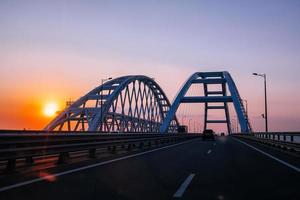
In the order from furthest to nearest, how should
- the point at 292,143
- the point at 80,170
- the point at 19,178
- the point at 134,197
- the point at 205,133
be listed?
the point at 205,133 < the point at 292,143 < the point at 80,170 < the point at 19,178 < the point at 134,197

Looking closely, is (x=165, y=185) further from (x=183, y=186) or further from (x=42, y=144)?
(x=42, y=144)

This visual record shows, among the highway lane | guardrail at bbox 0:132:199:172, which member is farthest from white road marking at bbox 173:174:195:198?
guardrail at bbox 0:132:199:172

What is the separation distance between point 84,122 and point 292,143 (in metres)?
59.4

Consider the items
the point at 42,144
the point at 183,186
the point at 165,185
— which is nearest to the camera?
the point at 183,186

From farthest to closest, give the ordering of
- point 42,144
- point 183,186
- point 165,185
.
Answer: point 42,144 < point 165,185 < point 183,186

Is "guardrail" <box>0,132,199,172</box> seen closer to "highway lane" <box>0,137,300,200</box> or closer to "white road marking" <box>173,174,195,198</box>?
"highway lane" <box>0,137,300,200</box>

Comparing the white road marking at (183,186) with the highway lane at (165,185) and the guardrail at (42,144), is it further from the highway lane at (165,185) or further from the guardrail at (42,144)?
the guardrail at (42,144)

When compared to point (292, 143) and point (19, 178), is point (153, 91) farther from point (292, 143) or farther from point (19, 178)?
point (19, 178)

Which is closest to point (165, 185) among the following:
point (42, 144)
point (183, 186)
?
point (183, 186)

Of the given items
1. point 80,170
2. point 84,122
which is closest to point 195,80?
point 84,122

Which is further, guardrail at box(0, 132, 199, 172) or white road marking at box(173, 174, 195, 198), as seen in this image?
guardrail at box(0, 132, 199, 172)

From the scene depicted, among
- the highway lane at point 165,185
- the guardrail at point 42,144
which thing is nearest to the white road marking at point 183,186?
the highway lane at point 165,185

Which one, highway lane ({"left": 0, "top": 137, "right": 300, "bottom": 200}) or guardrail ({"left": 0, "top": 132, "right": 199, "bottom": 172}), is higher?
guardrail ({"left": 0, "top": 132, "right": 199, "bottom": 172})

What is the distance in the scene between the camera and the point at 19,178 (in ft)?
28.8
